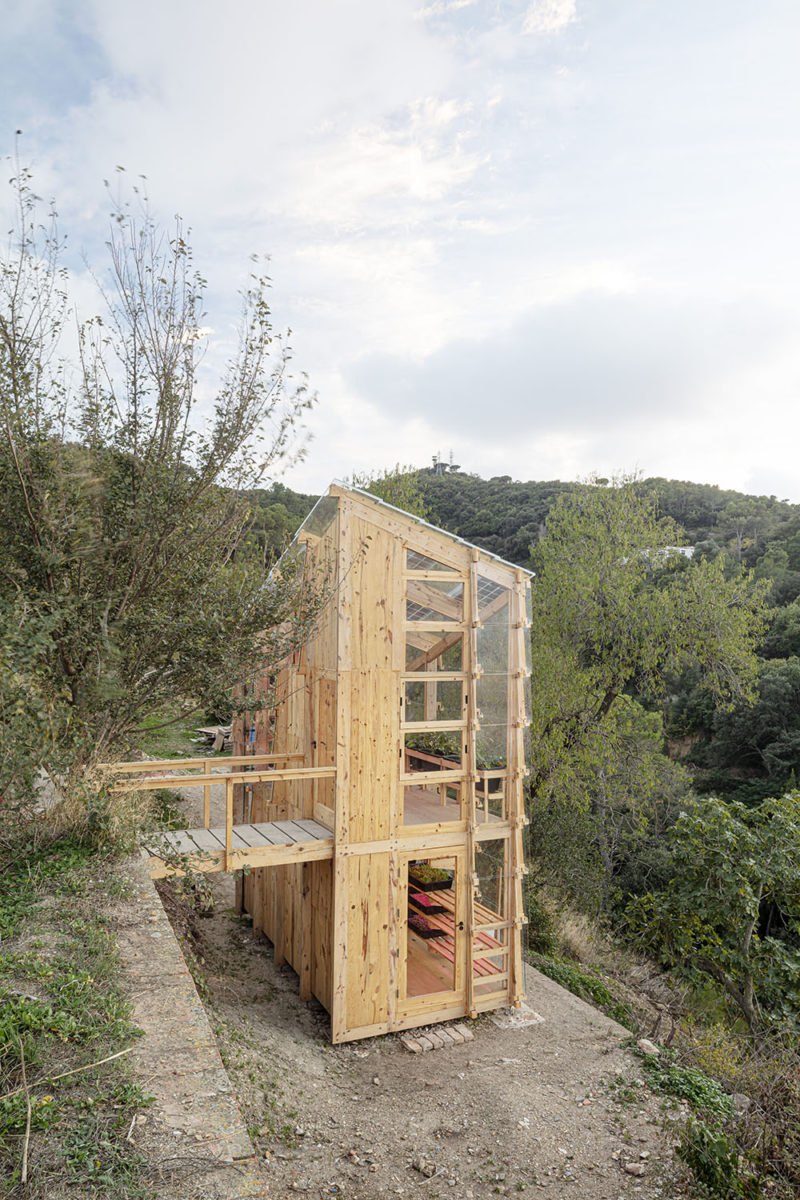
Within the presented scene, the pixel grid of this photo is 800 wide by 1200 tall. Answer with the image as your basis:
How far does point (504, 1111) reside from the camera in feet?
20.7

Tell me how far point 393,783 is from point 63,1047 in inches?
193

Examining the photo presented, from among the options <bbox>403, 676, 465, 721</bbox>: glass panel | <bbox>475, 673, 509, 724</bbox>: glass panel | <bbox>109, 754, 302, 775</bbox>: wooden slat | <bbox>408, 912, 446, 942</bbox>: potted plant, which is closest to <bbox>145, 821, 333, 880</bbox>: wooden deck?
<bbox>109, 754, 302, 775</bbox>: wooden slat

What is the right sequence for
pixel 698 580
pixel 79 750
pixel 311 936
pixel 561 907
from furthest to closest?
pixel 698 580
pixel 561 907
pixel 311 936
pixel 79 750

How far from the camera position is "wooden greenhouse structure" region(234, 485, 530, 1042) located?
7535 mm

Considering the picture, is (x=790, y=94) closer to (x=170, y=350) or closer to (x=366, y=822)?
(x=170, y=350)

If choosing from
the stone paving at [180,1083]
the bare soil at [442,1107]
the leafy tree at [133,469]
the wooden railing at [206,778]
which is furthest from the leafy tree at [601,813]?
the stone paving at [180,1083]

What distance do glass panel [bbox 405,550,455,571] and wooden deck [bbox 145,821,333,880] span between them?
3.37 meters

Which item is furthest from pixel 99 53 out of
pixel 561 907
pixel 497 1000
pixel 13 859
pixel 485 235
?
pixel 561 907

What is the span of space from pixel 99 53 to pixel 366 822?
8997mm

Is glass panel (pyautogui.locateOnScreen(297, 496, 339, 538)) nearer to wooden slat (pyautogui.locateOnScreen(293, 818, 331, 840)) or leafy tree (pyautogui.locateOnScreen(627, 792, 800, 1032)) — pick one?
wooden slat (pyautogui.locateOnScreen(293, 818, 331, 840))

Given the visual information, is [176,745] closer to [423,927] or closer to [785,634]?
[423,927]

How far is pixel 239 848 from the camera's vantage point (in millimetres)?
7102

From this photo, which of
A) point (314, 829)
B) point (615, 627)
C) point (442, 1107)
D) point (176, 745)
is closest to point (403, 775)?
point (314, 829)

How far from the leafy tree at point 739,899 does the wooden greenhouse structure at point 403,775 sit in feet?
8.93
